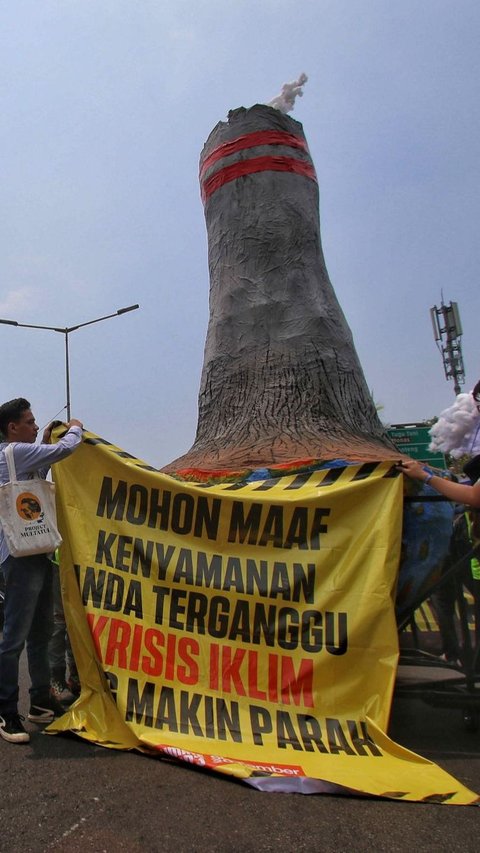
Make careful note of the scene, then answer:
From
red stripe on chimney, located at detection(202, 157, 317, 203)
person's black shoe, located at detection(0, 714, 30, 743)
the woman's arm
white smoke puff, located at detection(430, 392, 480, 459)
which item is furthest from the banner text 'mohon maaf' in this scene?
Answer: red stripe on chimney, located at detection(202, 157, 317, 203)

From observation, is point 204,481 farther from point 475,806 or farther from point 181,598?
point 475,806

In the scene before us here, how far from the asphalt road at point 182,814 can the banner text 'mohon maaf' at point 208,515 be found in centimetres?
108

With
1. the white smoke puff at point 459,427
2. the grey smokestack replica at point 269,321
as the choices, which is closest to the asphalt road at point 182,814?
the white smoke puff at point 459,427

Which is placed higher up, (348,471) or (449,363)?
(449,363)

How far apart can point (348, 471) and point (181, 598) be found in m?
1.08

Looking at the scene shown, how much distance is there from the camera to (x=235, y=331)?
473 centimetres

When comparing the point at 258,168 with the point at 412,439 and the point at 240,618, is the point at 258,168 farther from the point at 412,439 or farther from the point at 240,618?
the point at 412,439

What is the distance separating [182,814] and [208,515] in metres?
1.37

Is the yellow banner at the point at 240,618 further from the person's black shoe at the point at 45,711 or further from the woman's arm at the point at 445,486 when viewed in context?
the person's black shoe at the point at 45,711

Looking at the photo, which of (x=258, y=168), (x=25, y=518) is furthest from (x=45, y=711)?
(x=258, y=168)

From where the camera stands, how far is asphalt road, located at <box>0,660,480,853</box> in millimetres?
2006

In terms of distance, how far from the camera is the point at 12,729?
299 cm

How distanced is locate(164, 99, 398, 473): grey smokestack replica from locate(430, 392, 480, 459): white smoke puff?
0.37 metres

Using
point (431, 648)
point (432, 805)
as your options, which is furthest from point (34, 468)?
point (431, 648)
